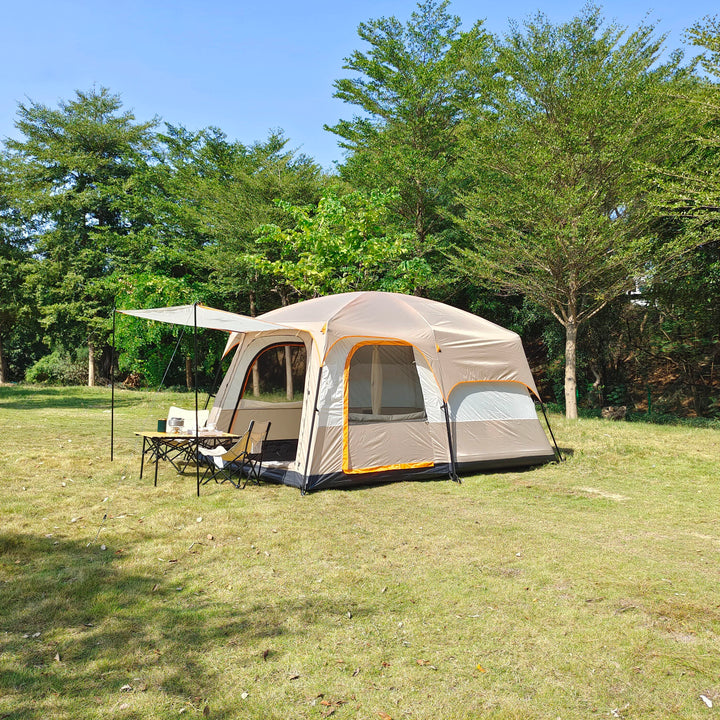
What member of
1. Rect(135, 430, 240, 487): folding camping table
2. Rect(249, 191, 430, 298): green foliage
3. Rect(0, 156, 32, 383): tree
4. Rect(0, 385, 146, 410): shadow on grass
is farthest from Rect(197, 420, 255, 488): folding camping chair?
Rect(0, 156, 32, 383): tree

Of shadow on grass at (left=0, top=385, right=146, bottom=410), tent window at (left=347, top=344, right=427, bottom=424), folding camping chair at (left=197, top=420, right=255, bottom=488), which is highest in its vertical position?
tent window at (left=347, top=344, right=427, bottom=424)

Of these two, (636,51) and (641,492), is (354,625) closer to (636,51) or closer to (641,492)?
(641,492)

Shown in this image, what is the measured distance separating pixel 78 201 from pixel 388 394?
19.2 m

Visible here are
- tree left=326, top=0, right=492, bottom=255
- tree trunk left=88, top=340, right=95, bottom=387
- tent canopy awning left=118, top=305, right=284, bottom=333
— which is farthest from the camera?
tree trunk left=88, top=340, right=95, bottom=387

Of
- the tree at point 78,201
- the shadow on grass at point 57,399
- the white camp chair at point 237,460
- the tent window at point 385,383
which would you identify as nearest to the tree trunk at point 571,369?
the tent window at point 385,383

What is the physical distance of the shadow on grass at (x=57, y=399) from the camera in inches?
584

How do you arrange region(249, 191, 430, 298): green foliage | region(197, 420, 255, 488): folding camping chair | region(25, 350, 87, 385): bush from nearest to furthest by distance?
region(197, 420, 255, 488): folding camping chair, region(249, 191, 430, 298): green foliage, region(25, 350, 87, 385): bush

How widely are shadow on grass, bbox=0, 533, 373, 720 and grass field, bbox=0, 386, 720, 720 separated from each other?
1 centimetres

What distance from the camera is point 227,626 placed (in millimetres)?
3396

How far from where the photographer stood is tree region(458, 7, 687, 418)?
12539mm

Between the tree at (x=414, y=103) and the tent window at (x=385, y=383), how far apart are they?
9.24m

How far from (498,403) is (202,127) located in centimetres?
1884

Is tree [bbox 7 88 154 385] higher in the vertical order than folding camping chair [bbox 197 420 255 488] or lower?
higher

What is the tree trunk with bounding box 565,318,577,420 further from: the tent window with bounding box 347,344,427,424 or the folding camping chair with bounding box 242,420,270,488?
the folding camping chair with bounding box 242,420,270,488
